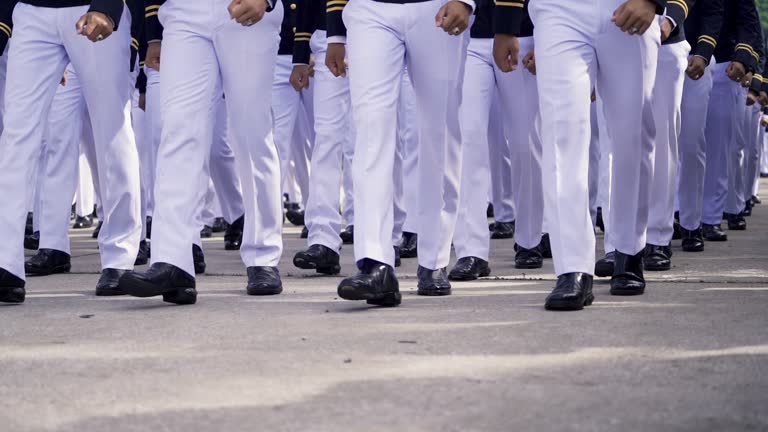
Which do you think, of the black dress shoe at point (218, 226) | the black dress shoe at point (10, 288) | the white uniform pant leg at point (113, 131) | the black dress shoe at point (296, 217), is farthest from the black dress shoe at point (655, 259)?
the black dress shoe at point (296, 217)

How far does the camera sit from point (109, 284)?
20.6ft

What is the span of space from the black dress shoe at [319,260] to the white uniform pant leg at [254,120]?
0.95 m

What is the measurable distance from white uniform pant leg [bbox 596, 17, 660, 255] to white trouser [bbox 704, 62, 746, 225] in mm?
4654

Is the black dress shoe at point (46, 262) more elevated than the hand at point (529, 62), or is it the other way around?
the hand at point (529, 62)

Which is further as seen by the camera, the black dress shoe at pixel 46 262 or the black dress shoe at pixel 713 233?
the black dress shoe at pixel 713 233

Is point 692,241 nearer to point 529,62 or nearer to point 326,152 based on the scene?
point 529,62

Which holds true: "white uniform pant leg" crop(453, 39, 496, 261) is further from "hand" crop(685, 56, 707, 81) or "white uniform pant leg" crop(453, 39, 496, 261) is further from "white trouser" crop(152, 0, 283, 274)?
"hand" crop(685, 56, 707, 81)

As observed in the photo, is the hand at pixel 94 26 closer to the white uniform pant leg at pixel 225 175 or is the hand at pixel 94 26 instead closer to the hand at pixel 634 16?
the hand at pixel 634 16

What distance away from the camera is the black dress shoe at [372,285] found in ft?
17.0

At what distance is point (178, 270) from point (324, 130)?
7.71 ft

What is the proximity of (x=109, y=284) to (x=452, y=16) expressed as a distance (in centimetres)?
215

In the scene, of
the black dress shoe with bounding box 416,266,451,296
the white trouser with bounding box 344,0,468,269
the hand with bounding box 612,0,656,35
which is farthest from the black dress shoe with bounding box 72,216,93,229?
the hand with bounding box 612,0,656,35

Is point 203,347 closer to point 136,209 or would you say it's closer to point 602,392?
point 602,392

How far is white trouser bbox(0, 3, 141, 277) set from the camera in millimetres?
5871
